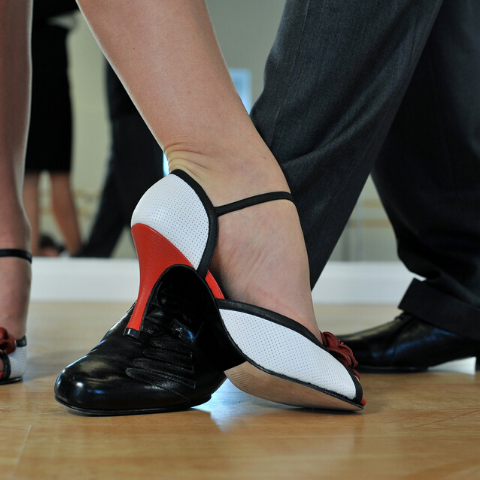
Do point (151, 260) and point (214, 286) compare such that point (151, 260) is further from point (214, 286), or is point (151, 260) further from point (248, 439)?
point (248, 439)

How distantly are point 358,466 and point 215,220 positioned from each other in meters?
0.23

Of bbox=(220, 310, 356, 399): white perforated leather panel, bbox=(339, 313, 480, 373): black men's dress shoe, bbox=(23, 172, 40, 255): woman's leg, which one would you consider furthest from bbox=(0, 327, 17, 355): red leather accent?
bbox=(23, 172, 40, 255): woman's leg

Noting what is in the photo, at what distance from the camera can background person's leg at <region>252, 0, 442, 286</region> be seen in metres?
0.64

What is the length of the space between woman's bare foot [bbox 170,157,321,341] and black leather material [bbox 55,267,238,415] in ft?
0.13

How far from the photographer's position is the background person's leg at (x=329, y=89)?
64 centimetres

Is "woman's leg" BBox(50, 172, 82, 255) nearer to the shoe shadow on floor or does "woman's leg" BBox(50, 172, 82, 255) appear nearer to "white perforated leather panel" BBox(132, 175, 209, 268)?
the shoe shadow on floor

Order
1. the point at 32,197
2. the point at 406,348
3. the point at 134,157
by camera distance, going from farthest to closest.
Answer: the point at 32,197 < the point at 134,157 < the point at 406,348

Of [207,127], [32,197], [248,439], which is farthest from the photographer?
[32,197]

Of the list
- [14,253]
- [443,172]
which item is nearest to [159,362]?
[14,253]

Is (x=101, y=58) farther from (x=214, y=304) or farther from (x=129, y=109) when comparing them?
(x=214, y=304)

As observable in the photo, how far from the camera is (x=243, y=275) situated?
56cm

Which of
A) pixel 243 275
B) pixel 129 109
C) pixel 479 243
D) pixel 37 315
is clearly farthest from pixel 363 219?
pixel 243 275

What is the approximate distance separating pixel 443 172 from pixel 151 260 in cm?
50

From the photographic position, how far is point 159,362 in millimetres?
544
